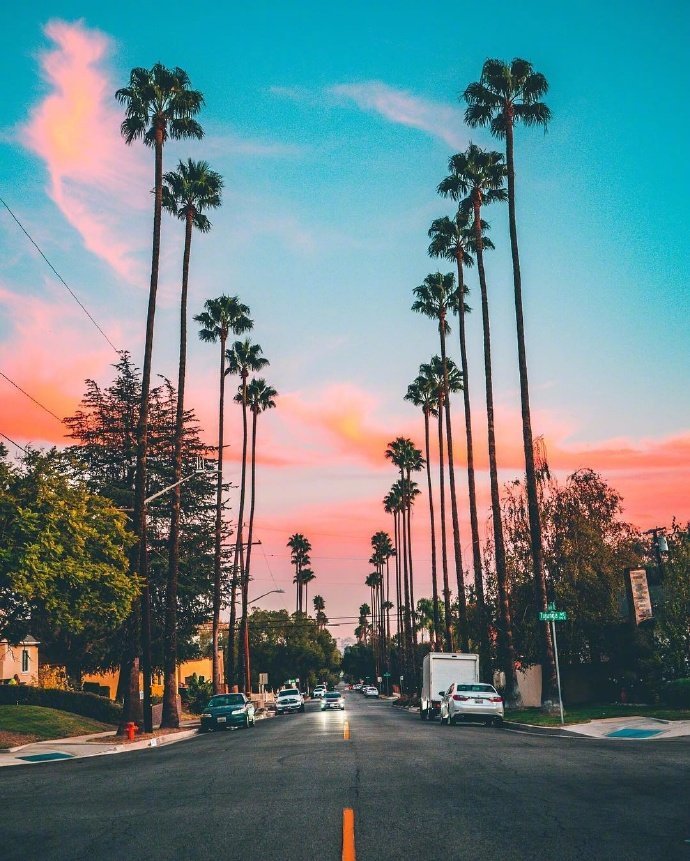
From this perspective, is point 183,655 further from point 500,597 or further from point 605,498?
point 605,498

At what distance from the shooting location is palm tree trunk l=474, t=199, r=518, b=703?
39844 millimetres

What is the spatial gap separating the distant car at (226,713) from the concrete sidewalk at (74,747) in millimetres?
3801

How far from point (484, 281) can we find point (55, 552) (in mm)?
25030

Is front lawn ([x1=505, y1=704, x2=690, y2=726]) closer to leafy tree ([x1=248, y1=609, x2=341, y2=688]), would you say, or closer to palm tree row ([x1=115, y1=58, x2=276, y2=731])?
palm tree row ([x1=115, y1=58, x2=276, y2=731])

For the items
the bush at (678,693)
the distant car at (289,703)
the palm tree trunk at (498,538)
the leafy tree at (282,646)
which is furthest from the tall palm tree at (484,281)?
the leafy tree at (282,646)

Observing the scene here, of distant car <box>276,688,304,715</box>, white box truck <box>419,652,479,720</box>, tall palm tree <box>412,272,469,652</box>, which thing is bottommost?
distant car <box>276,688,304,715</box>

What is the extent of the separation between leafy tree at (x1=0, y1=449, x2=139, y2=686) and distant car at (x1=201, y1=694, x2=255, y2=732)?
32.2 ft

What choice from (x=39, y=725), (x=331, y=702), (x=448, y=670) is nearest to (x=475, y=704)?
(x=448, y=670)

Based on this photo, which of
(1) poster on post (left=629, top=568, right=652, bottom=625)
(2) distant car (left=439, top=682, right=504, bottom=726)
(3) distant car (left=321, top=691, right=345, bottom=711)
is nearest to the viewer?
(2) distant car (left=439, top=682, right=504, bottom=726)

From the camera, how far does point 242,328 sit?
56.6 meters

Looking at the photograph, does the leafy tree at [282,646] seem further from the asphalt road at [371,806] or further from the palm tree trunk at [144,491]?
the asphalt road at [371,806]

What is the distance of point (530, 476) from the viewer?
114ft

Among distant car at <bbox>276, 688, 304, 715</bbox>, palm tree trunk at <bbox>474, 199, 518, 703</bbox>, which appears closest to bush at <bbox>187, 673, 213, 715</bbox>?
distant car at <bbox>276, 688, 304, 715</bbox>

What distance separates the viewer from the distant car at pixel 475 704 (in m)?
32.2
